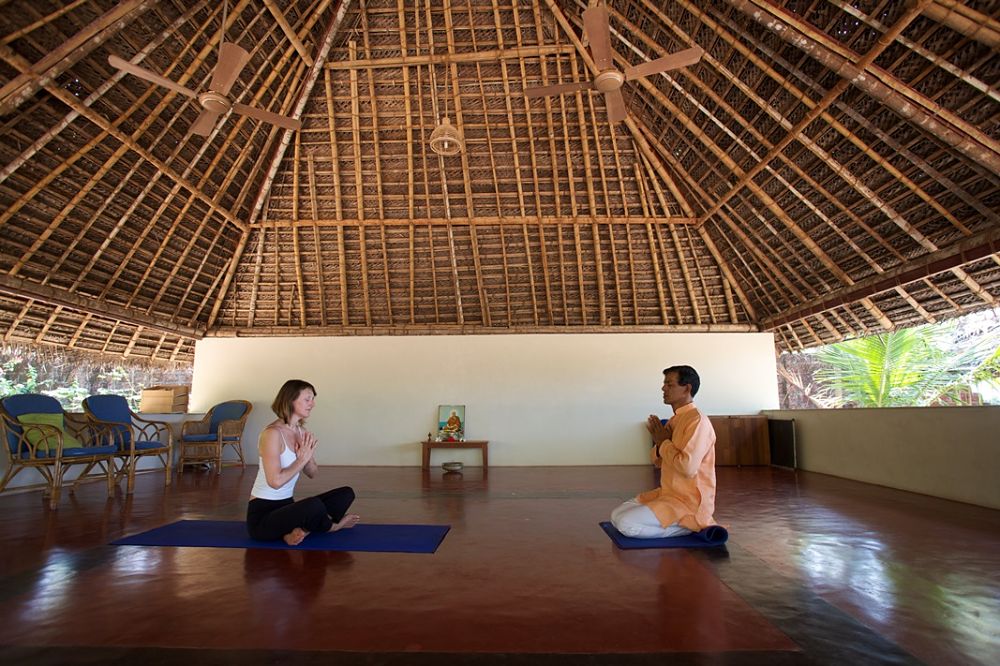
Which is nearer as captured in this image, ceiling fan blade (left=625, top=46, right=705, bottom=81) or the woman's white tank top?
the woman's white tank top

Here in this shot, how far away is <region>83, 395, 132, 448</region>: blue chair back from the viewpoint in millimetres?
5369

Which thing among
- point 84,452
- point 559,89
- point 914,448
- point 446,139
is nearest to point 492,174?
point 446,139

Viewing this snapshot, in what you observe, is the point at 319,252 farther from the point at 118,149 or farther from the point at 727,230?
the point at 727,230

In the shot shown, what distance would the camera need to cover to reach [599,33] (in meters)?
4.22

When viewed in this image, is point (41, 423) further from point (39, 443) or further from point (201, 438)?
point (201, 438)

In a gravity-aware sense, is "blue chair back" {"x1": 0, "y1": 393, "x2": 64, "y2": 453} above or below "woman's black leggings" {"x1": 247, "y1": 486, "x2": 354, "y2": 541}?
above

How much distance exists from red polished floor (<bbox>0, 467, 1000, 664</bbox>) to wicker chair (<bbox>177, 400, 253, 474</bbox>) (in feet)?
10.5

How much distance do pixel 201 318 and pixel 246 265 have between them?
1270 millimetres

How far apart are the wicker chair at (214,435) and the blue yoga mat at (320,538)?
3.99 metres

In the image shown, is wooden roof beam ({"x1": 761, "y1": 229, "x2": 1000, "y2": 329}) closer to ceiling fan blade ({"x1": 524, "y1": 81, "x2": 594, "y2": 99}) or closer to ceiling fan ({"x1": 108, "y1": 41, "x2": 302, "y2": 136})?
ceiling fan blade ({"x1": 524, "y1": 81, "x2": 594, "y2": 99})

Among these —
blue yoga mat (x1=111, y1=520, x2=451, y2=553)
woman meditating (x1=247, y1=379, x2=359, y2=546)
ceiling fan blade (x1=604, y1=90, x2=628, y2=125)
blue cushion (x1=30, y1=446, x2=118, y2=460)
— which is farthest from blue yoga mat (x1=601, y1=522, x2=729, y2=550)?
blue cushion (x1=30, y1=446, x2=118, y2=460)

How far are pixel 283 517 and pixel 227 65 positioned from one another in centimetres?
369

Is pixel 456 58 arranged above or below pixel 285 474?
above

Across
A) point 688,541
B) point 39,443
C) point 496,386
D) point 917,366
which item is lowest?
point 688,541
